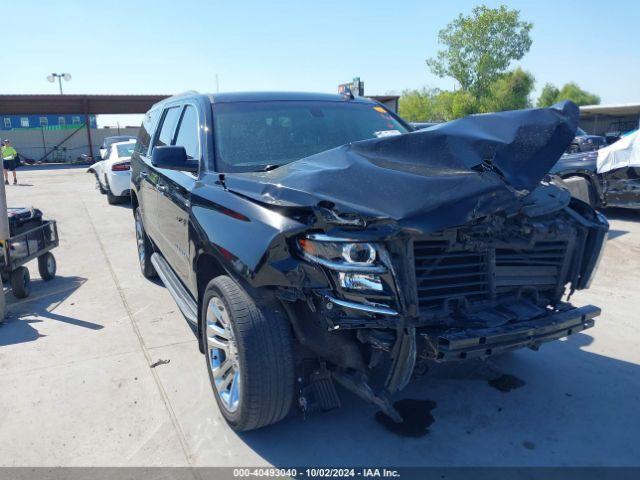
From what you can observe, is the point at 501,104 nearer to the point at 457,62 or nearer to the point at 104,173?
the point at 457,62

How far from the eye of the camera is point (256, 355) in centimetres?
273

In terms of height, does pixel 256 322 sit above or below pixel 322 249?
below

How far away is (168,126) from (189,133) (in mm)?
911

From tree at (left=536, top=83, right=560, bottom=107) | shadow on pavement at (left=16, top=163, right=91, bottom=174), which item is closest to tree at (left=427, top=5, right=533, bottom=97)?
tree at (left=536, top=83, right=560, bottom=107)

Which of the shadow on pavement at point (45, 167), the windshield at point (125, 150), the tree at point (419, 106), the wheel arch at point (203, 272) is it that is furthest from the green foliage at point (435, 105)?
the wheel arch at point (203, 272)

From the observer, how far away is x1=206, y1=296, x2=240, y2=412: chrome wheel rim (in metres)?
3.04

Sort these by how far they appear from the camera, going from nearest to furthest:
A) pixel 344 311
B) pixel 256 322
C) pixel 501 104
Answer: pixel 344 311 < pixel 256 322 < pixel 501 104

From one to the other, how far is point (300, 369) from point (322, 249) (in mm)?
804

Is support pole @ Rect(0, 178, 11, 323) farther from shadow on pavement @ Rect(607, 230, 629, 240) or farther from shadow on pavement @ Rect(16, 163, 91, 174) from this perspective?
shadow on pavement @ Rect(16, 163, 91, 174)

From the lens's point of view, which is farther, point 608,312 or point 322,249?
point 608,312

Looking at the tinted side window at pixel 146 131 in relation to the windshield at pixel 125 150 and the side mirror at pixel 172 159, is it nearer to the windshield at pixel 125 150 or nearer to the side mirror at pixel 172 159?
the side mirror at pixel 172 159

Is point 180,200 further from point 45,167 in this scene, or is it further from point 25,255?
point 45,167

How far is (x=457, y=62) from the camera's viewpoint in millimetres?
62062

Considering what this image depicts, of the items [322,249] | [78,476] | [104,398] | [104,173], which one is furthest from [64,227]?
[322,249]
